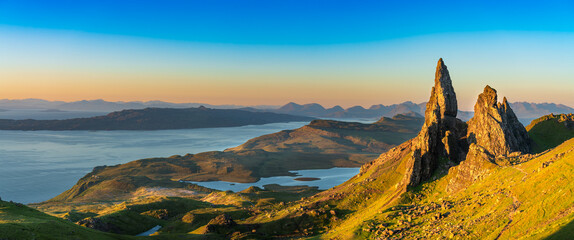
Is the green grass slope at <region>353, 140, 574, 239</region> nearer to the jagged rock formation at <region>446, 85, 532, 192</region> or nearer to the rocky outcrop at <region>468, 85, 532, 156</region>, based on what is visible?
the jagged rock formation at <region>446, 85, 532, 192</region>

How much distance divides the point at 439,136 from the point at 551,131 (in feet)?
148

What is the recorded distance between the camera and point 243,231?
8869 centimetres

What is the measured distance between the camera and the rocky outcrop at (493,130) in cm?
8056

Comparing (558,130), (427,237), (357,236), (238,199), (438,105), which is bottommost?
(238,199)

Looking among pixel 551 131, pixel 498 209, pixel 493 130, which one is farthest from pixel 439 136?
→ pixel 551 131

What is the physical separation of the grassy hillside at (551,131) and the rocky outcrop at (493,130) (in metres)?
7.78

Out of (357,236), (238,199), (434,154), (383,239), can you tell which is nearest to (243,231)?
(357,236)

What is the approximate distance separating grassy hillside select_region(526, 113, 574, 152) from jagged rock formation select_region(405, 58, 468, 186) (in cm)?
2485

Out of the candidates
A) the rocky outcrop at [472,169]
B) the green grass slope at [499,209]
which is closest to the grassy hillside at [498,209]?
the green grass slope at [499,209]

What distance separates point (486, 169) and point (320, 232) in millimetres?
36774

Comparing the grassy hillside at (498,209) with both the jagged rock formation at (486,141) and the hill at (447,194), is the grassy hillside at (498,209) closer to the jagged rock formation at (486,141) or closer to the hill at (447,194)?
the hill at (447,194)

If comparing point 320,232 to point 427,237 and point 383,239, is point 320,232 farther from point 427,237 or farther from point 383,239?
point 427,237

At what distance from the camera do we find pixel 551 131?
337 feet

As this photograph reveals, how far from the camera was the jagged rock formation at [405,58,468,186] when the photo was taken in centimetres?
7644
